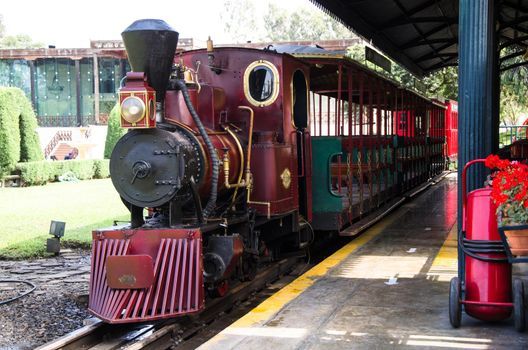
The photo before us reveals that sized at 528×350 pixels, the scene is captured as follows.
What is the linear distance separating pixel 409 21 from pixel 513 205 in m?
8.91

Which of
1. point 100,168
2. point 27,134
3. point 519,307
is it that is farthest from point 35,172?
point 519,307

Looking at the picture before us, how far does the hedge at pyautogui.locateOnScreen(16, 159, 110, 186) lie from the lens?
73.3 feet

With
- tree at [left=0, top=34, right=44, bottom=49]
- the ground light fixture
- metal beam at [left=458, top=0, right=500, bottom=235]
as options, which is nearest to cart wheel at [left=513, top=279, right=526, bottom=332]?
metal beam at [left=458, top=0, right=500, bottom=235]

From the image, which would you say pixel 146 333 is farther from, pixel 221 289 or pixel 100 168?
pixel 100 168

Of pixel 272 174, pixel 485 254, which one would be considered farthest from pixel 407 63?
pixel 485 254

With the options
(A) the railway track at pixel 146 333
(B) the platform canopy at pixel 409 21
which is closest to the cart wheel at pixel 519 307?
(A) the railway track at pixel 146 333

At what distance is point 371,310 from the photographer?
5.08 m

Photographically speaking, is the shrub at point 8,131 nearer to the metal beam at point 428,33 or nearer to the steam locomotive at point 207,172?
the metal beam at point 428,33

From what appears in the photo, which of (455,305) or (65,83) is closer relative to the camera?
(455,305)

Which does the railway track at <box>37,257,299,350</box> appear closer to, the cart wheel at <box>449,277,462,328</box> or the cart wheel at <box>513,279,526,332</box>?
the cart wheel at <box>449,277,462,328</box>

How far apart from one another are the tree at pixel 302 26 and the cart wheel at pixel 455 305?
3006 inches

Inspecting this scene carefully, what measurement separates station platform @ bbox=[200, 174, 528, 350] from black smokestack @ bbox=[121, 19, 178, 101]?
228 cm

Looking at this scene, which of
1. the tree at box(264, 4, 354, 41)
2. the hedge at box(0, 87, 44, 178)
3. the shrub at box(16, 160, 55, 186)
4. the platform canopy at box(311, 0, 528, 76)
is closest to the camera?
the platform canopy at box(311, 0, 528, 76)

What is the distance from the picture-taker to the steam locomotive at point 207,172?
5.37m
